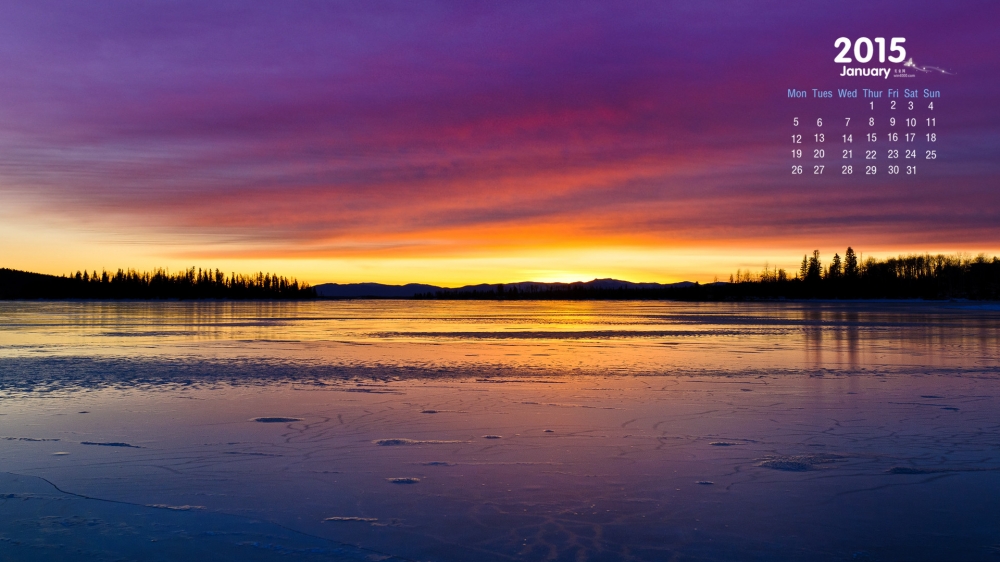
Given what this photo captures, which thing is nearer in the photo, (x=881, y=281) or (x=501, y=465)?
(x=501, y=465)

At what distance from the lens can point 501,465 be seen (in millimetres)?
6570

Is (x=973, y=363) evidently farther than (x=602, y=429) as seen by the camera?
Yes

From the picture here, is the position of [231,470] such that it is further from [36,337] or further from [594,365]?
[36,337]

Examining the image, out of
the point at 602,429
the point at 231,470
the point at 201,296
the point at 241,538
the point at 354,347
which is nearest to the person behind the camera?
the point at 241,538

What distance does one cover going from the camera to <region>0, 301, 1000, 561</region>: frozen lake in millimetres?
4766

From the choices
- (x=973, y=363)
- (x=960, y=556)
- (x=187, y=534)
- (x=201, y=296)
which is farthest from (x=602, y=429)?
(x=201, y=296)

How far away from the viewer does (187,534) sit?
16.1 feet

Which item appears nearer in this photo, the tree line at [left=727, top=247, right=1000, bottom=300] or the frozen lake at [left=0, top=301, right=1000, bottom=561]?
the frozen lake at [left=0, top=301, right=1000, bottom=561]

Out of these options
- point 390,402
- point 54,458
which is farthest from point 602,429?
point 54,458

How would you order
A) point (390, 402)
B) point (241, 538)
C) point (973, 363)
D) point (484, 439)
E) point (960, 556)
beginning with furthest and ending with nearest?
1. point (973, 363)
2. point (390, 402)
3. point (484, 439)
4. point (241, 538)
5. point (960, 556)

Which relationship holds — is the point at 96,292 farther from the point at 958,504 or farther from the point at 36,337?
→ the point at 958,504

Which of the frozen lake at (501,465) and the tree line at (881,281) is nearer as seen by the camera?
the frozen lake at (501,465)

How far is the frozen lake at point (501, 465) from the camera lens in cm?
477

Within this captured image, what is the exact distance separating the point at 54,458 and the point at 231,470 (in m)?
1.88
